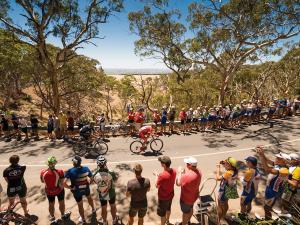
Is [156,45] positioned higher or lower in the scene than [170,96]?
higher

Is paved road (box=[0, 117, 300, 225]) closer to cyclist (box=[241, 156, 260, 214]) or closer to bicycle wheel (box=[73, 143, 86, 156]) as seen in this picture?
bicycle wheel (box=[73, 143, 86, 156])

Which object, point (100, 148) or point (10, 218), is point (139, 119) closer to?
point (100, 148)

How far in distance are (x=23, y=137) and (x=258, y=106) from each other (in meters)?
15.8

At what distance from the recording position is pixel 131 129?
1576cm

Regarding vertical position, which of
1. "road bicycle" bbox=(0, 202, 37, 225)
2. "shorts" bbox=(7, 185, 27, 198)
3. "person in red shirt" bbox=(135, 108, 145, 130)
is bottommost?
"road bicycle" bbox=(0, 202, 37, 225)

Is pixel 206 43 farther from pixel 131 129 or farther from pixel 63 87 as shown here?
pixel 63 87

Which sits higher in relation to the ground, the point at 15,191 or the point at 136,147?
the point at 15,191

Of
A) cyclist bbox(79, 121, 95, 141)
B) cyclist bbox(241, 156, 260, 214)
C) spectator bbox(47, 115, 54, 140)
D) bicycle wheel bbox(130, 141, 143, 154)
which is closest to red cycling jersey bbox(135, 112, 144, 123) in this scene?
bicycle wheel bbox(130, 141, 143, 154)

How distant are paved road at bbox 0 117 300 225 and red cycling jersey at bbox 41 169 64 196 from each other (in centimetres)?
123

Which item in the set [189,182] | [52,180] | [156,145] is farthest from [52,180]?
[156,145]

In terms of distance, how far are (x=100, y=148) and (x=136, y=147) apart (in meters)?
1.80

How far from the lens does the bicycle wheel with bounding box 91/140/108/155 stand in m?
12.6

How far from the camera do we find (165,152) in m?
13.0

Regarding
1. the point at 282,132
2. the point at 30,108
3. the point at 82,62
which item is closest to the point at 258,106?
the point at 282,132
